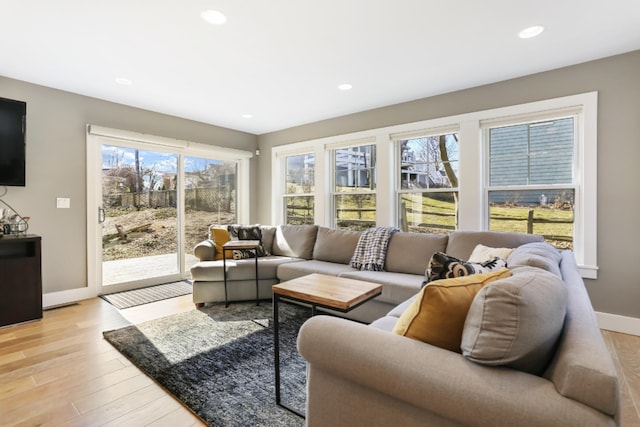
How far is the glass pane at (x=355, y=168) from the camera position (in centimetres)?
437

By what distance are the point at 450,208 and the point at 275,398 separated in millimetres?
2909

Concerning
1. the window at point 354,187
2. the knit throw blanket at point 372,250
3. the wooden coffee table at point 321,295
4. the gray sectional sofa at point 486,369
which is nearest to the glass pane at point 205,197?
the window at point 354,187

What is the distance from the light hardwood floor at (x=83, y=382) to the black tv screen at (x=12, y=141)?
4.87 ft

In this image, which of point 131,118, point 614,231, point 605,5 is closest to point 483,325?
point 605,5

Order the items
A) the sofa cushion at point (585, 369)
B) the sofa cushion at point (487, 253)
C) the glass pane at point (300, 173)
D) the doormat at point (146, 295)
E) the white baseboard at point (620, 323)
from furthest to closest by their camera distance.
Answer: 1. the glass pane at point (300, 173)
2. the doormat at point (146, 295)
3. the white baseboard at point (620, 323)
4. the sofa cushion at point (487, 253)
5. the sofa cushion at point (585, 369)

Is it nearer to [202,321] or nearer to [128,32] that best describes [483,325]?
[202,321]

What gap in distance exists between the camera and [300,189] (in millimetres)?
5211

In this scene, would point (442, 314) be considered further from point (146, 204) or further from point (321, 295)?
point (146, 204)

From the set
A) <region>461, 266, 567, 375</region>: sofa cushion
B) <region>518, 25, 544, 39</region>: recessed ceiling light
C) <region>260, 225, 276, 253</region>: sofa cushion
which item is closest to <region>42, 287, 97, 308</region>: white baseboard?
<region>260, 225, 276, 253</region>: sofa cushion

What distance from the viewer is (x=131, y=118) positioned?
402 cm

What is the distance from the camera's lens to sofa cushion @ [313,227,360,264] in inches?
142

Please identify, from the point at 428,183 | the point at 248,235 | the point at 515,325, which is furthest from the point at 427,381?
the point at 248,235

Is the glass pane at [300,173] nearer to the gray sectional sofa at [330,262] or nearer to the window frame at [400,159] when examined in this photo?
the gray sectional sofa at [330,262]

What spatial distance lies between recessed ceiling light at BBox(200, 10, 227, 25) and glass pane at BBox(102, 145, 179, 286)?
8.62 feet
